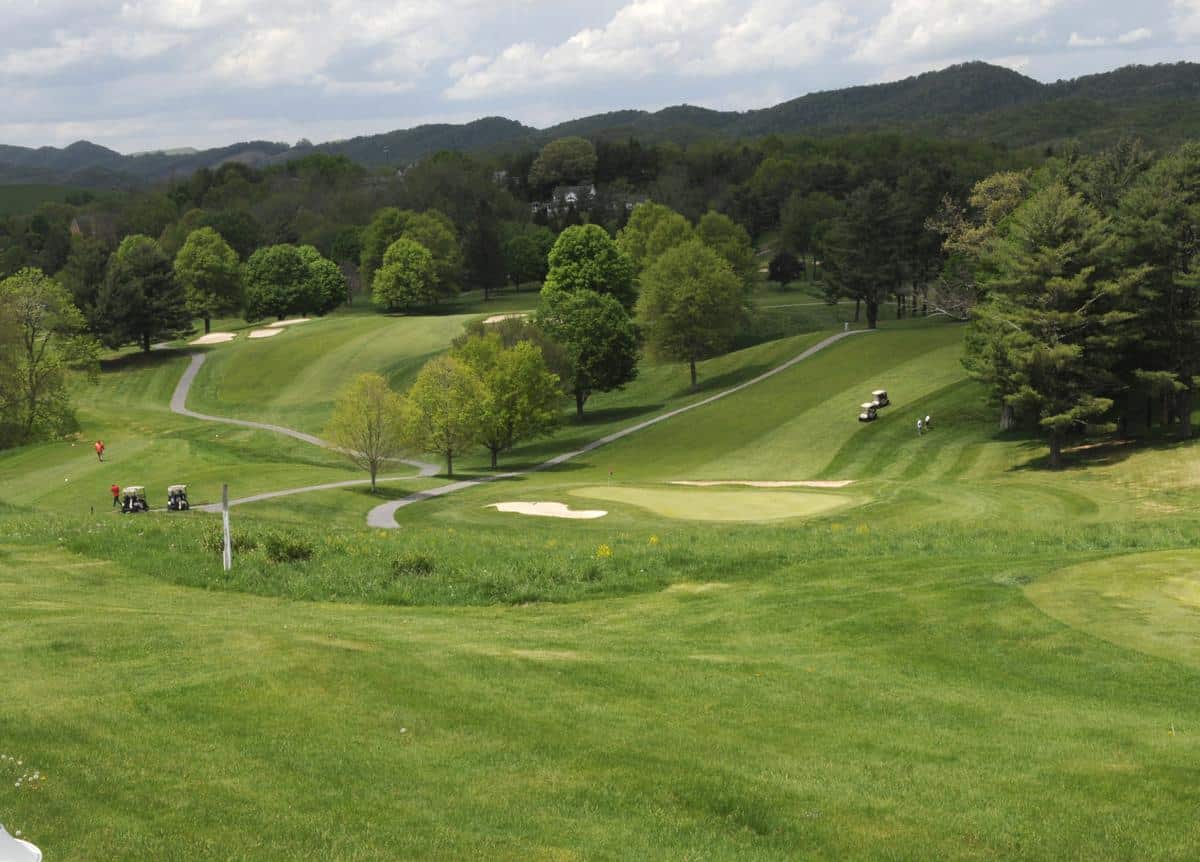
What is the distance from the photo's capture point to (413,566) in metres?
26.0

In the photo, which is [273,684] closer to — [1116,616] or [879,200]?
[1116,616]

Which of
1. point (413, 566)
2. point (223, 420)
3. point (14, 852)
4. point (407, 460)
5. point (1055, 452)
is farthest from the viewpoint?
point (223, 420)

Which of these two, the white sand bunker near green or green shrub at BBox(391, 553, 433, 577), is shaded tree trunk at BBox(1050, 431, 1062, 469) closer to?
the white sand bunker near green

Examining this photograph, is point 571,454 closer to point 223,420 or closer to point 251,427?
point 251,427

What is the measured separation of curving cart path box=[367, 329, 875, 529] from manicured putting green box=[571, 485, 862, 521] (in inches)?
350

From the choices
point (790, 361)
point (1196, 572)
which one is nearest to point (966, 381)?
point (790, 361)

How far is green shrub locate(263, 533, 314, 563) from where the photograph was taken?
87.6 ft

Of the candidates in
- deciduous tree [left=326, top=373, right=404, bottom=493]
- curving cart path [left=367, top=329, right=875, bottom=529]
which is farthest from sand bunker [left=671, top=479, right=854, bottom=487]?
deciduous tree [left=326, top=373, right=404, bottom=493]

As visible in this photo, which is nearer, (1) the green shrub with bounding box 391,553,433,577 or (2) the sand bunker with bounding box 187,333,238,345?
(1) the green shrub with bounding box 391,553,433,577

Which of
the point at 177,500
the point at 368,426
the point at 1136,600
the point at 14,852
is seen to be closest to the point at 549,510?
the point at 177,500

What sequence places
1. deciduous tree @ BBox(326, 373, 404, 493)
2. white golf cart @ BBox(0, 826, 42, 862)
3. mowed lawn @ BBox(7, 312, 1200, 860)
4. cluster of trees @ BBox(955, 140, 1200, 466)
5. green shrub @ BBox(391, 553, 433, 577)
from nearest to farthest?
white golf cart @ BBox(0, 826, 42, 862), mowed lawn @ BBox(7, 312, 1200, 860), green shrub @ BBox(391, 553, 433, 577), cluster of trees @ BBox(955, 140, 1200, 466), deciduous tree @ BBox(326, 373, 404, 493)

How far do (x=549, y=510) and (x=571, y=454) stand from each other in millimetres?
28089

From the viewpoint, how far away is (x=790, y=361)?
92312 mm

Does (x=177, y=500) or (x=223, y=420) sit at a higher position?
(x=177, y=500)
